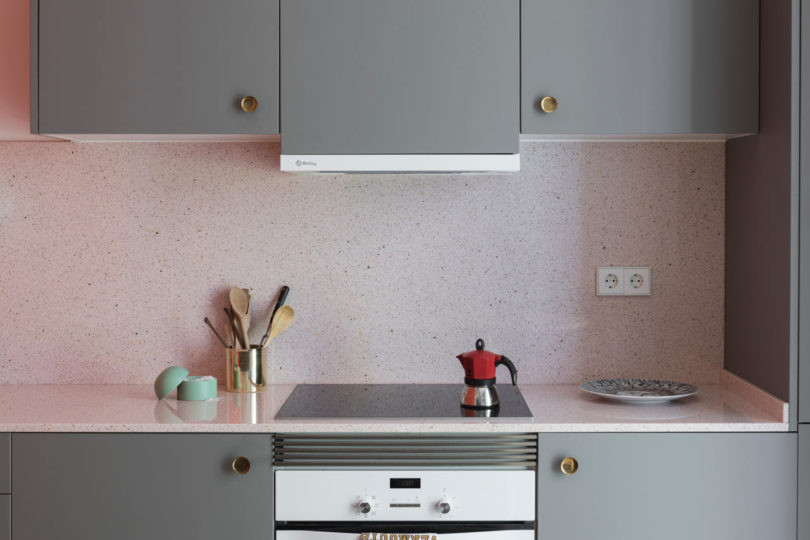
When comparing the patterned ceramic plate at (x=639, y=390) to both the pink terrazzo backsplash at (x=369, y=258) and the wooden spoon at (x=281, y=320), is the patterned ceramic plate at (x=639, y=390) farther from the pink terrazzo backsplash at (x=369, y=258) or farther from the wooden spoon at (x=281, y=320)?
the wooden spoon at (x=281, y=320)

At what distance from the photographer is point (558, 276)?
93.7 inches

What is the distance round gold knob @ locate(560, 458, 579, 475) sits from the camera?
188 centimetres

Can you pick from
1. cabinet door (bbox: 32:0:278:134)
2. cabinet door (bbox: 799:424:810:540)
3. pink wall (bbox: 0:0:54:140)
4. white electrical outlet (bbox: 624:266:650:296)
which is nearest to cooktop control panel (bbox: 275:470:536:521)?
cabinet door (bbox: 799:424:810:540)

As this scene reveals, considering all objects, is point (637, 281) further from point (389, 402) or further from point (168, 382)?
point (168, 382)

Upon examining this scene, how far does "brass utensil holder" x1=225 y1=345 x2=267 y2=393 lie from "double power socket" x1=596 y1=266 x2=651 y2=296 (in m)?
0.99

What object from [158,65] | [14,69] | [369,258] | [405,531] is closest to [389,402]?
[405,531]

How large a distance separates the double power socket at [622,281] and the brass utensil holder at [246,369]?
3.26ft

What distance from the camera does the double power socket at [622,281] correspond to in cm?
237

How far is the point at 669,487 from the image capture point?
188 cm

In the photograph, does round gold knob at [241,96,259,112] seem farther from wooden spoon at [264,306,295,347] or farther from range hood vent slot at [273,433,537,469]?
range hood vent slot at [273,433,537,469]

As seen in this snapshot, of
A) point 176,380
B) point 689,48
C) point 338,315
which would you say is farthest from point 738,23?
point 176,380

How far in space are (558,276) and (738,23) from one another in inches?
32.4

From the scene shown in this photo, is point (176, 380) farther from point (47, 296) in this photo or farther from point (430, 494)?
point (430, 494)

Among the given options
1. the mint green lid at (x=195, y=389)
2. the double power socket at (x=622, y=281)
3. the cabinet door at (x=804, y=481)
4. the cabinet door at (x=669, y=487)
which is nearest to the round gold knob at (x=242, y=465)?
the mint green lid at (x=195, y=389)
